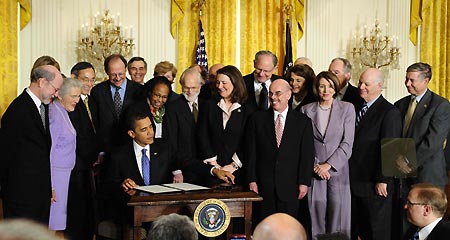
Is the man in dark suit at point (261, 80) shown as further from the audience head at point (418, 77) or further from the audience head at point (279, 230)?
the audience head at point (279, 230)

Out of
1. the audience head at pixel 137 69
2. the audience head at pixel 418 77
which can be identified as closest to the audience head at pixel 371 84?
the audience head at pixel 418 77

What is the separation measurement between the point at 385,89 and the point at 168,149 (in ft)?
21.3

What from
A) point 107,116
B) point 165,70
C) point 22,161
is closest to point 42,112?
point 22,161

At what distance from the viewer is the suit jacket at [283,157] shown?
540cm

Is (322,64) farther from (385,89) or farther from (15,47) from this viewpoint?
(15,47)

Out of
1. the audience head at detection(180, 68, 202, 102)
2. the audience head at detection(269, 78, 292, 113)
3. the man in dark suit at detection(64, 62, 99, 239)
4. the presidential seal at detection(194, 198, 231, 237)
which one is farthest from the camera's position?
the audience head at detection(180, 68, 202, 102)

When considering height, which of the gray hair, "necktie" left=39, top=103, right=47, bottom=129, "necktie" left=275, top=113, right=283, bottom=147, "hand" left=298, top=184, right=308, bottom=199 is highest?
the gray hair

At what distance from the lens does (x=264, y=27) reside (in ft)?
33.3

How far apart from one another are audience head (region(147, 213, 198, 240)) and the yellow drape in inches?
352

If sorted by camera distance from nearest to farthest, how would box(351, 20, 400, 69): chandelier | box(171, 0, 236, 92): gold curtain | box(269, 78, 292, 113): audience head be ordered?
1. box(269, 78, 292, 113): audience head
2. box(171, 0, 236, 92): gold curtain
3. box(351, 20, 400, 69): chandelier

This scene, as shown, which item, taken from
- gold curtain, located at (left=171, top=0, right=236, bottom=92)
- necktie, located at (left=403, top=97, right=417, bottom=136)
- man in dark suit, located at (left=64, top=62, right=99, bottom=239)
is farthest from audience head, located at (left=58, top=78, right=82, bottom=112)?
gold curtain, located at (left=171, top=0, right=236, bottom=92)

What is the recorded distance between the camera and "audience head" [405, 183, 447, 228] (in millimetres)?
3881

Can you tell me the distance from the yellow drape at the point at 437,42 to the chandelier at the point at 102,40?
4746 mm

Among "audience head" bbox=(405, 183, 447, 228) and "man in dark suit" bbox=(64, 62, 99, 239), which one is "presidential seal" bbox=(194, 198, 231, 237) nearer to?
"audience head" bbox=(405, 183, 447, 228)
